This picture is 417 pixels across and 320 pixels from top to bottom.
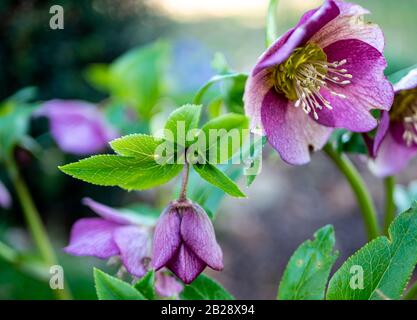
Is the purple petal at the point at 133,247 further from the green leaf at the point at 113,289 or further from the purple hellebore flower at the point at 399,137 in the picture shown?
the purple hellebore flower at the point at 399,137

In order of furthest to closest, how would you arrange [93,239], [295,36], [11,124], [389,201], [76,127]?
[76,127], [11,124], [389,201], [93,239], [295,36]

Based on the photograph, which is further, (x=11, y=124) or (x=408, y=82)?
(x=11, y=124)

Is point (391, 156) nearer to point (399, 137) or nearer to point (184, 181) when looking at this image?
point (399, 137)

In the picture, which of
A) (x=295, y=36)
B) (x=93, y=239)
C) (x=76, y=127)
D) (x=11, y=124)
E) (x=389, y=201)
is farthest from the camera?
(x=76, y=127)

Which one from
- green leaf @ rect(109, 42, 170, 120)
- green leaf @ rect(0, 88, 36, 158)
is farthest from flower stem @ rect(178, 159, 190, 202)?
green leaf @ rect(109, 42, 170, 120)

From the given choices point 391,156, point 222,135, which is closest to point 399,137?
point 391,156

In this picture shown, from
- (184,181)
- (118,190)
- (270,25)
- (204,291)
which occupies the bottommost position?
(118,190)

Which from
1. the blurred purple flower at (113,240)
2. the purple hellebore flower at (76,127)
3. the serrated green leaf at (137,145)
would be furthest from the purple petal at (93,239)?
the purple hellebore flower at (76,127)
